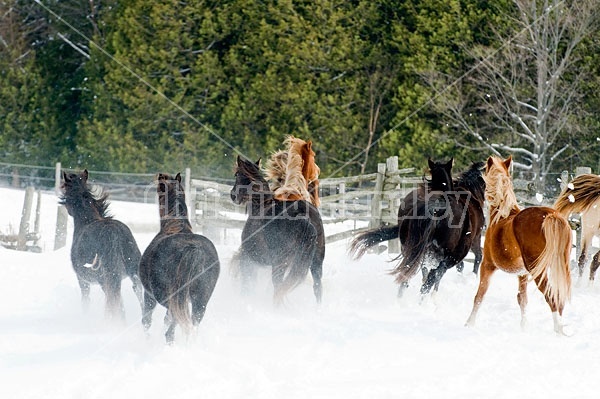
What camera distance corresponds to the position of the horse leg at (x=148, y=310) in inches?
256

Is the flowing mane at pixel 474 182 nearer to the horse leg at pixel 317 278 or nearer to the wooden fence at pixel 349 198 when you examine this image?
the horse leg at pixel 317 278

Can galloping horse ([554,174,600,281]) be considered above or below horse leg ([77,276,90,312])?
above

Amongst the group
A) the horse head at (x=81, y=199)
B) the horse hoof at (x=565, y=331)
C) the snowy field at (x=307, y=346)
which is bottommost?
the snowy field at (x=307, y=346)

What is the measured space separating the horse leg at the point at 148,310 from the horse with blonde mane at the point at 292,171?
1.99 meters

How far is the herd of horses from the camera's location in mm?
6312

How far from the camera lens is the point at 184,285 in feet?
19.9

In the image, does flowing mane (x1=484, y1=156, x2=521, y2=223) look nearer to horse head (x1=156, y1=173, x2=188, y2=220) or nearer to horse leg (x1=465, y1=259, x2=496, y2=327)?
horse leg (x1=465, y1=259, x2=496, y2=327)

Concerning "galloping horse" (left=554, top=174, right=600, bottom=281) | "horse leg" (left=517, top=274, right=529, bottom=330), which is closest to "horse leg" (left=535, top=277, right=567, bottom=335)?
"horse leg" (left=517, top=274, right=529, bottom=330)

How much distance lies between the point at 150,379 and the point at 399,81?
16.0 metres

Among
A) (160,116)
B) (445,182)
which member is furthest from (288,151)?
(160,116)

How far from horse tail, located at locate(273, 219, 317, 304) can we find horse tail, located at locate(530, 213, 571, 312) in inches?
92.9

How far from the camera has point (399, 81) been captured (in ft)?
65.9

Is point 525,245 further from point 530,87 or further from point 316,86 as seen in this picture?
point 316,86

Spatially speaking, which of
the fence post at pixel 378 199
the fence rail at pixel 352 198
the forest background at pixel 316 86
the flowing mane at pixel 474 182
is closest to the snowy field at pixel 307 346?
the flowing mane at pixel 474 182
